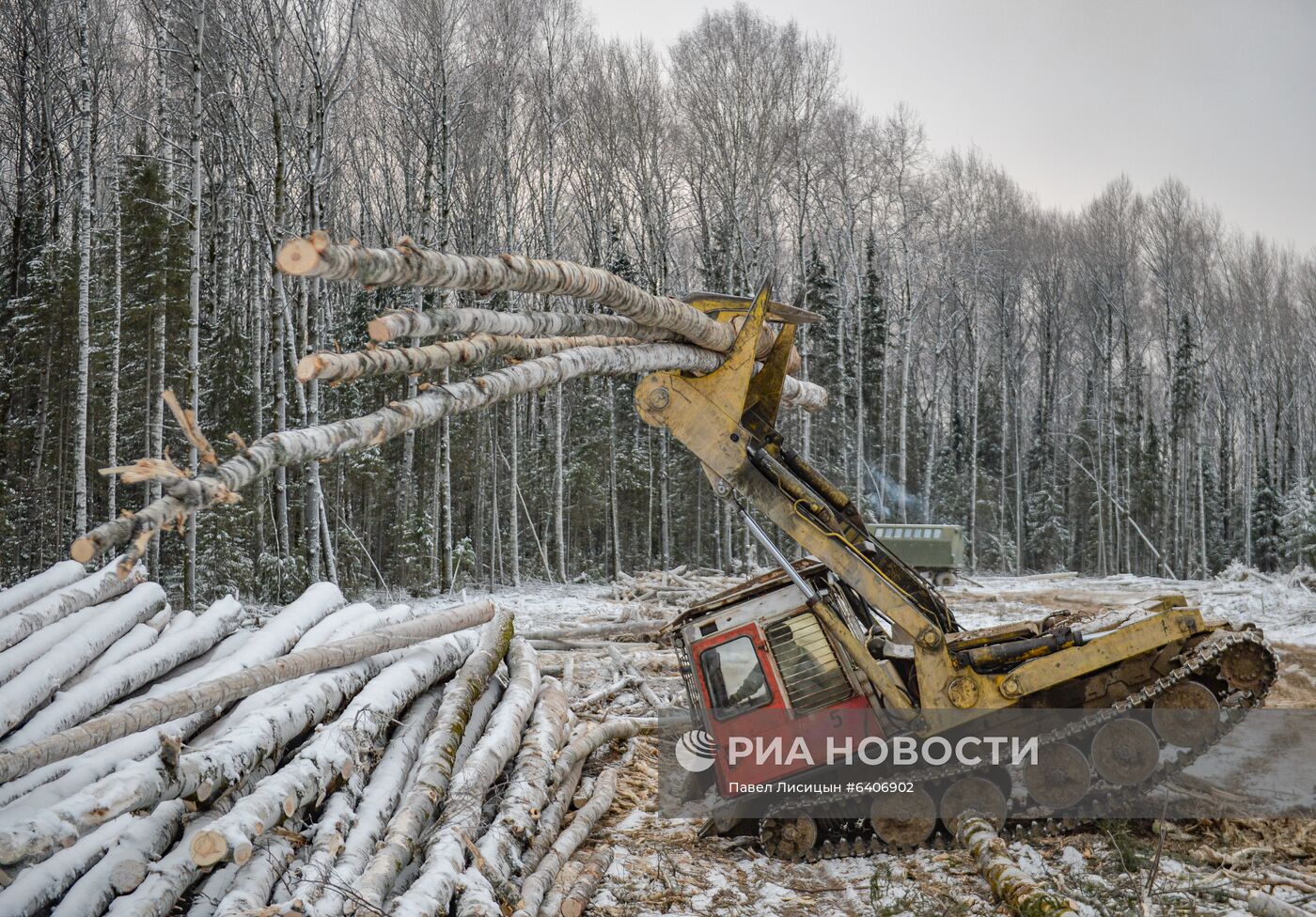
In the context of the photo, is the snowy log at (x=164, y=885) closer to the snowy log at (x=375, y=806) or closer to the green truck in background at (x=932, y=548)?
the snowy log at (x=375, y=806)

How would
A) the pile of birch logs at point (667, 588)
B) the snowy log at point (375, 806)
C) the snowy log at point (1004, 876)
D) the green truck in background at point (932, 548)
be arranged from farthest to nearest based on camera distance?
1. the green truck in background at point (932, 548)
2. the pile of birch logs at point (667, 588)
3. the snowy log at point (1004, 876)
4. the snowy log at point (375, 806)

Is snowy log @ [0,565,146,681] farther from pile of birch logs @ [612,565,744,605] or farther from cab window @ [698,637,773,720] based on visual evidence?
pile of birch logs @ [612,565,744,605]

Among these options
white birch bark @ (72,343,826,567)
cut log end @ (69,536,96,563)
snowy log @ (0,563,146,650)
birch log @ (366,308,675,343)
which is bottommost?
snowy log @ (0,563,146,650)

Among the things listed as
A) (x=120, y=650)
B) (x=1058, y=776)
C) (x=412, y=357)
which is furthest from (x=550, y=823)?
(x=1058, y=776)

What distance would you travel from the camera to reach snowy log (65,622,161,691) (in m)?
6.28

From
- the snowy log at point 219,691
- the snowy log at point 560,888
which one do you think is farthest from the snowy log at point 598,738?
the snowy log at point 219,691

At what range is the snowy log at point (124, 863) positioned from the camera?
4.17 m

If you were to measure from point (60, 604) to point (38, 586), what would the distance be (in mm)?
336

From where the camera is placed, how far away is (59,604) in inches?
269

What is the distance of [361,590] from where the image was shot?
69.8 feet

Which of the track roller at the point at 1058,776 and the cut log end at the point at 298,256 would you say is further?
the track roller at the point at 1058,776

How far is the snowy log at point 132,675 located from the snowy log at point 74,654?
106 mm

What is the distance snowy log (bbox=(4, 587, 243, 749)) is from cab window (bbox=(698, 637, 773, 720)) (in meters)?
4.06

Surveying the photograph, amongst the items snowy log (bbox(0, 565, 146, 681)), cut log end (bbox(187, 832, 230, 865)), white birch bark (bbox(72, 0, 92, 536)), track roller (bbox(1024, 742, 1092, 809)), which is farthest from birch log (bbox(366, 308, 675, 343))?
white birch bark (bbox(72, 0, 92, 536))
